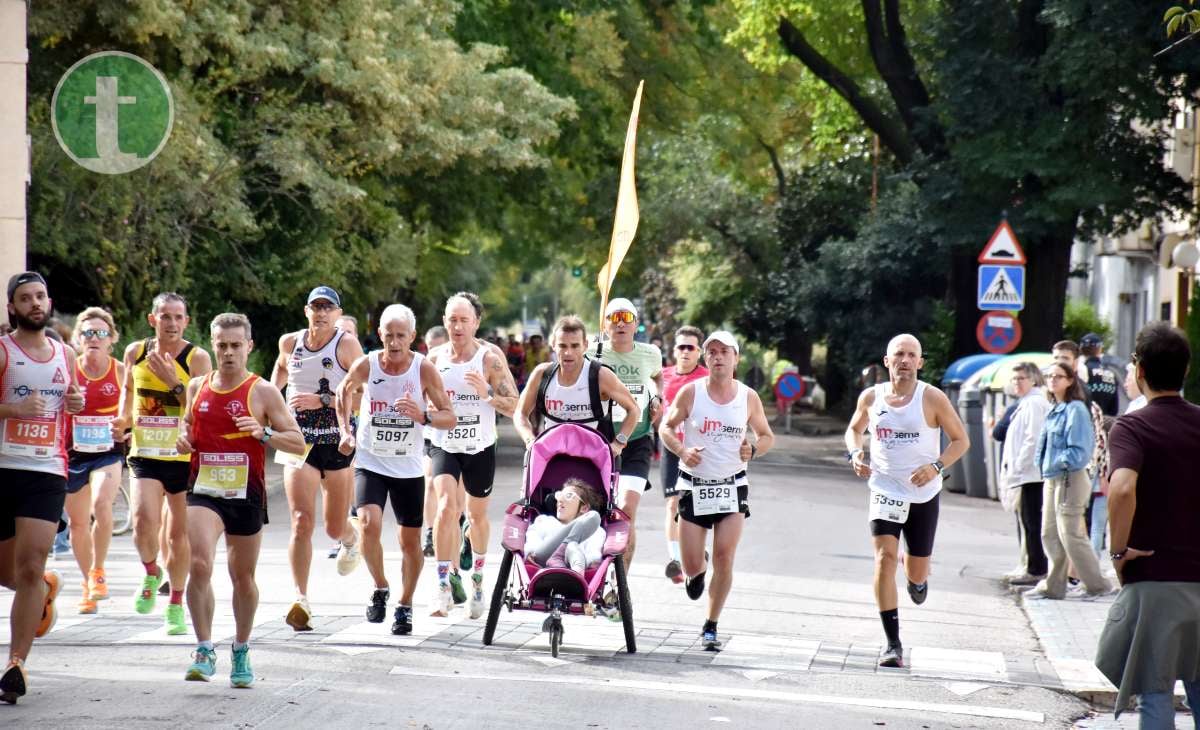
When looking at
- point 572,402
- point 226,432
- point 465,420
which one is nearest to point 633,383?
point 465,420

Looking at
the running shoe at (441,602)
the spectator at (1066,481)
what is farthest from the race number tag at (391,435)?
the spectator at (1066,481)

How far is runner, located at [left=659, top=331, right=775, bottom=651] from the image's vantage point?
10617mm

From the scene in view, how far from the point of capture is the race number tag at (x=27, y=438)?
832 centimetres

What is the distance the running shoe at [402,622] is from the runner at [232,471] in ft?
5.96

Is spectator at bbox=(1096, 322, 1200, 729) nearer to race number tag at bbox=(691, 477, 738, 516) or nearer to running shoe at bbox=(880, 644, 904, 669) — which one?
running shoe at bbox=(880, 644, 904, 669)

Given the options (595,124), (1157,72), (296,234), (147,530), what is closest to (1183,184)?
(1157,72)

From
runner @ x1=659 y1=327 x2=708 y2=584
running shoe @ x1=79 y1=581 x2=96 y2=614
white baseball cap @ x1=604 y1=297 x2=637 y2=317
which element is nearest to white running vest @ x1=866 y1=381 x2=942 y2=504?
white baseball cap @ x1=604 y1=297 x2=637 y2=317

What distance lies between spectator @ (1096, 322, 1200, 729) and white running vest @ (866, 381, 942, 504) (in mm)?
3630

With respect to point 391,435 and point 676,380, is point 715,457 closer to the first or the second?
point 391,435

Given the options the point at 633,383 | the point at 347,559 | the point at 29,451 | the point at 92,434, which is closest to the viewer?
the point at 29,451

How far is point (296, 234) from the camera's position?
2712cm

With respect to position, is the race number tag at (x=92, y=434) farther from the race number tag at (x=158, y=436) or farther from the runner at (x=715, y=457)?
the runner at (x=715, y=457)

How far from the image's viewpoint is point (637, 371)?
1259cm

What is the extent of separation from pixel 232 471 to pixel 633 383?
4.47 meters
